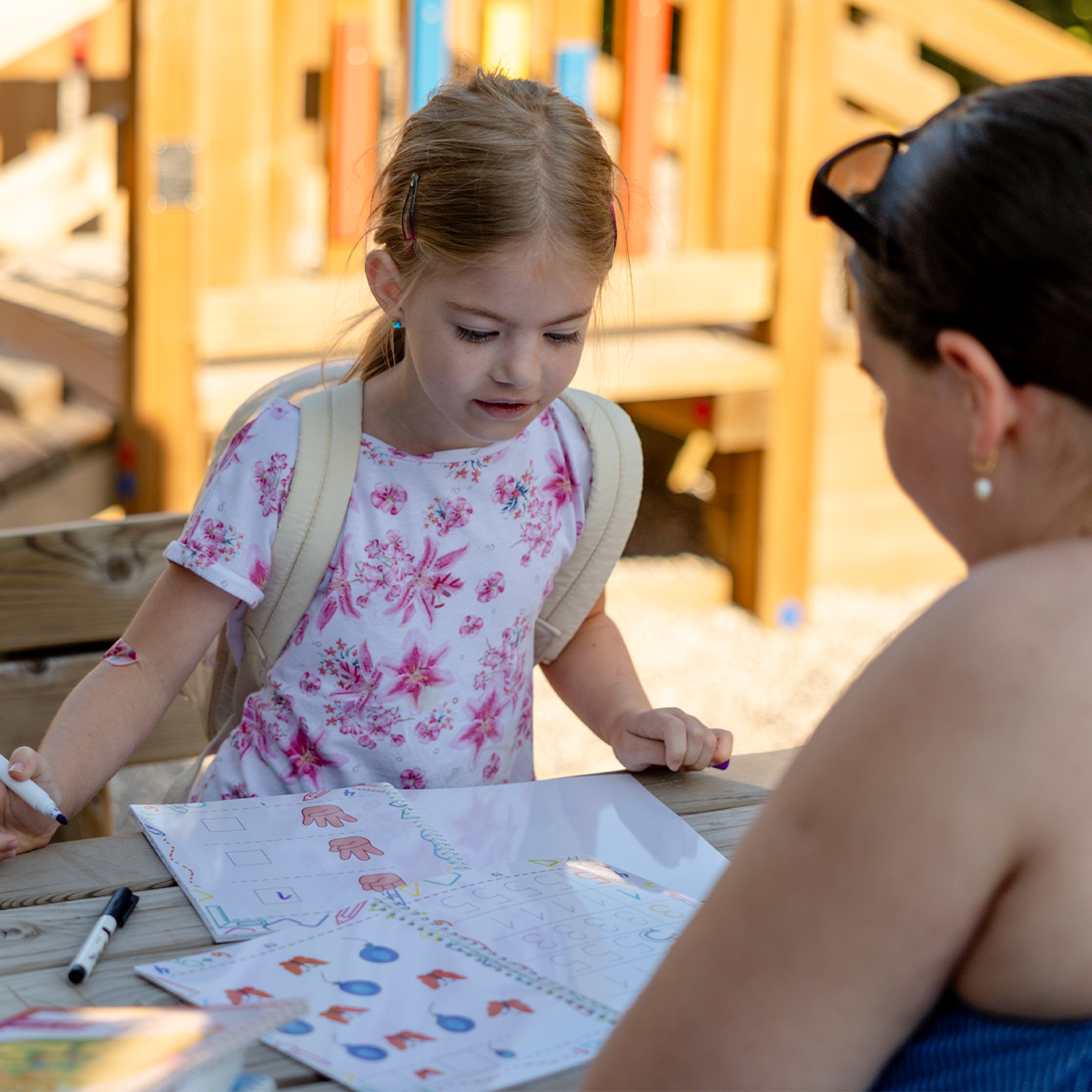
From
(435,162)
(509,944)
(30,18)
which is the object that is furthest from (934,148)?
(30,18)

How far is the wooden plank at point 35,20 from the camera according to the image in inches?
124

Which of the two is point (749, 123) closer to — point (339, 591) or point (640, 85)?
point (640, 85)

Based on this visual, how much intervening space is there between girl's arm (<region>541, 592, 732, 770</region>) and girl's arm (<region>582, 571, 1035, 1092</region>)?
2.16 feet

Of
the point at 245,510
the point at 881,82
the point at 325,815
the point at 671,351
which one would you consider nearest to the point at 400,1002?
the point at 325,815

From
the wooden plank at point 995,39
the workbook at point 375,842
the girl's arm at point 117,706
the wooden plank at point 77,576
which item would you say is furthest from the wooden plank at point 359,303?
the workbook at point 375,842

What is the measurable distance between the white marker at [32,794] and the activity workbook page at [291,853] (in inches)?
3.2

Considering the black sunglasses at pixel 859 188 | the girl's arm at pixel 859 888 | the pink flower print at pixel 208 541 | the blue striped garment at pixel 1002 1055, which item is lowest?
the pink flower print at pixel 208 541

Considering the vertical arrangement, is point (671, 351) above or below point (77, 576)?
below

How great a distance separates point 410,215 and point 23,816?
0.71 meters

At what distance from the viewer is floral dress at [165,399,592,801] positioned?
4.73ft

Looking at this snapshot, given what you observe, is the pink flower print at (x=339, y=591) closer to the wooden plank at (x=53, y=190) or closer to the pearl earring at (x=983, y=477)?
the pearl earring at (x=983, y=477)

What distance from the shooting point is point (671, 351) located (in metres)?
3.94

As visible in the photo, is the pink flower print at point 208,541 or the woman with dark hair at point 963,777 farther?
the pink flower print at point 208,541

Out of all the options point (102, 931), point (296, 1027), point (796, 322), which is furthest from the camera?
point (796, 322)
